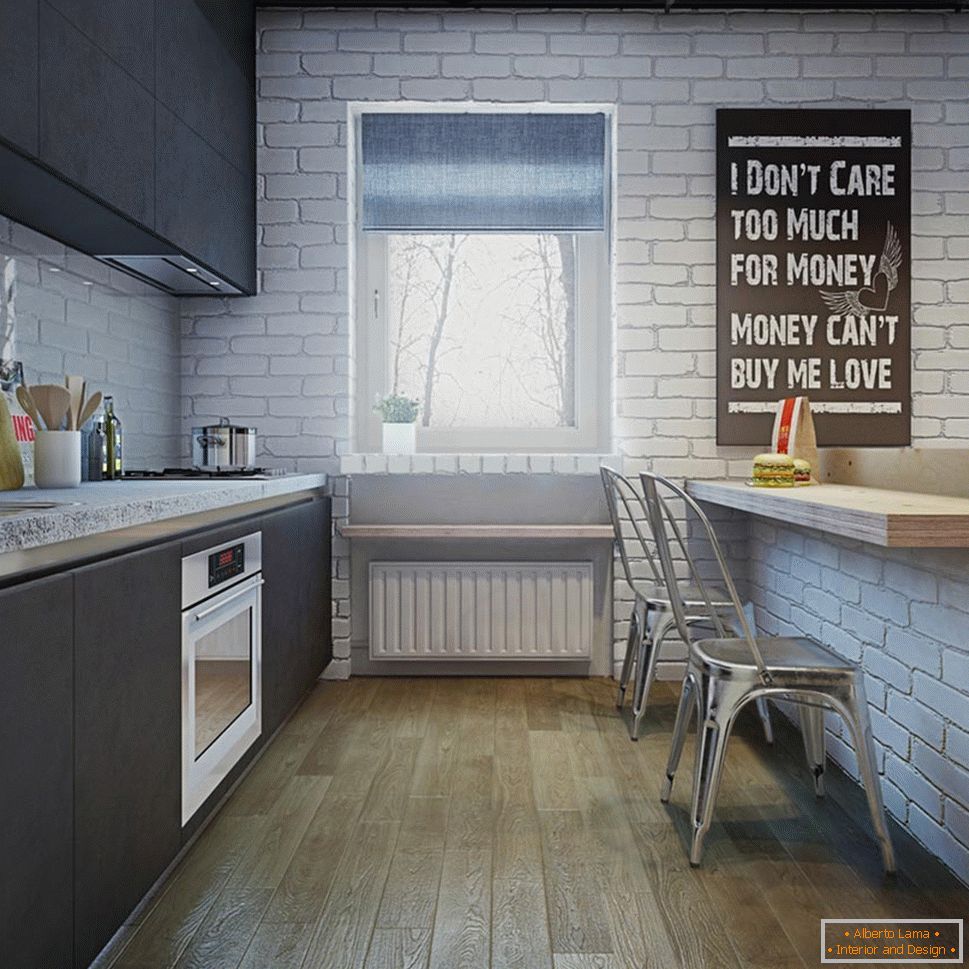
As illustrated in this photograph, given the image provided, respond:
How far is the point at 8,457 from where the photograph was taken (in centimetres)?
216

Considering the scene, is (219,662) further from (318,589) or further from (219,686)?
(318,589)

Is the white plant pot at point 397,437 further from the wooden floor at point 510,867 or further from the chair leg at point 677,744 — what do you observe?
the chair leg at point 677,744

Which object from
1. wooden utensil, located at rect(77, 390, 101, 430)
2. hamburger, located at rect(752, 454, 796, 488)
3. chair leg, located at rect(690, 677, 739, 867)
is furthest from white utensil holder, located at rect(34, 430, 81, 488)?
hamburger, located at rect(752, 454, 796, 488)

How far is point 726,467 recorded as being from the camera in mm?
3982

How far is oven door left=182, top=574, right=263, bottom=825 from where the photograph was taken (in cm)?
213

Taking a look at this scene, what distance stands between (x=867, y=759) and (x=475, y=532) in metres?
1.95

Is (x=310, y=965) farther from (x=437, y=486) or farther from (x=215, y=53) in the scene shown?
(x=215, y=53)

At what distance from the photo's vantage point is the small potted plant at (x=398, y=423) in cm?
402

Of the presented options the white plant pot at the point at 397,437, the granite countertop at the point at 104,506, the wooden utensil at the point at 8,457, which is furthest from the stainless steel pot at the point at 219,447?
the wooden utensil at the point at 8,457

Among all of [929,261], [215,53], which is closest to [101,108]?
[215,53]

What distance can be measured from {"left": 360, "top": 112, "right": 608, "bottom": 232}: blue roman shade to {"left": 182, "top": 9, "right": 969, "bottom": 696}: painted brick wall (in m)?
0.12

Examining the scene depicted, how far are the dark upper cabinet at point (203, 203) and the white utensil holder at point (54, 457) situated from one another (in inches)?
30.1

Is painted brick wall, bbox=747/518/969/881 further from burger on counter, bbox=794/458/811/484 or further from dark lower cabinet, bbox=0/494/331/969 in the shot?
dark lower cabinet, bbox=0/494/331/969

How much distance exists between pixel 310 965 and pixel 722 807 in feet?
3.91
